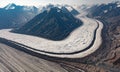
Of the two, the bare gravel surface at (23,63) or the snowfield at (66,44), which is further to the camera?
the snowfield at (66,44)

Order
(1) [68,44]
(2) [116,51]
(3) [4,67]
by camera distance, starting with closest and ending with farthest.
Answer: (3) [4,67]
(2) [116,51]
(1) [68,44]

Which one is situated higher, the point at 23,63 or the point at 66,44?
the point at 23,63

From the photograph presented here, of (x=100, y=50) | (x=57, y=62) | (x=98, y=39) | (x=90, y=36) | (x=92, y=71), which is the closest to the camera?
(x=92, y=71)

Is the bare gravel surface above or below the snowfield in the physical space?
above

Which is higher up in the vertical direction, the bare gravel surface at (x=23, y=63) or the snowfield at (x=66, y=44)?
the bare gravel surface at (x=23, y=63)

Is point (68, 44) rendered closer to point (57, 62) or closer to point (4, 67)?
point (57, 62)

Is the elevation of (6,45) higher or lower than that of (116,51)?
lower

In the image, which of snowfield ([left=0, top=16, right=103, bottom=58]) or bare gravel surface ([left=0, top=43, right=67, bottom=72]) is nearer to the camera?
bare gravel surface ([left=0, top=43, right=67, bottom=72])

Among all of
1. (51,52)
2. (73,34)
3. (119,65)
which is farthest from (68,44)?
(119,65)

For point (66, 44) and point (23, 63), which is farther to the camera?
point (66, 44)

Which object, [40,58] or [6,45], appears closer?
[40,58]
